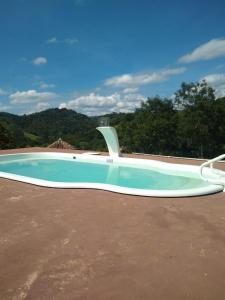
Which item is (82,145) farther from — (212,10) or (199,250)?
(199,250)

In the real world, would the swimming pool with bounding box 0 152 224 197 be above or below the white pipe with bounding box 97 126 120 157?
below

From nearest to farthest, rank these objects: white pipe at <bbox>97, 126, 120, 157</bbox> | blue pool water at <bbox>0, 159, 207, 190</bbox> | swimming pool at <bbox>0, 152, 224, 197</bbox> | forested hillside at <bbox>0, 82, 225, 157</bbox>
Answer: swimming pool at <bbox>0, 152, 224, 197</bbox> → blue pool water at <bbox>0, 159, 207, 190</bbox> → white pipe at <bbox>97, 126, 120, 157</bbox> → forested hillside at <bbox>0, 82, 225, 157</bbox>

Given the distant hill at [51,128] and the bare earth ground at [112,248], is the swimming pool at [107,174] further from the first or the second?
the distant hill at [51,128]

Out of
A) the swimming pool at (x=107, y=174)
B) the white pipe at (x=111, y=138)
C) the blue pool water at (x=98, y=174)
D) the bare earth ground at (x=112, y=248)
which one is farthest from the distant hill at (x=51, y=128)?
the bare earth ground at (x=112, y=248)

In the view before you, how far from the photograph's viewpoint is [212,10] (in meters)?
10.6

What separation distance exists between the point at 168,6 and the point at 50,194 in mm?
8841

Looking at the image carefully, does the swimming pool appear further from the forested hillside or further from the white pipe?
the forested hillside

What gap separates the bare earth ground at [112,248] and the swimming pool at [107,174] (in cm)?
64

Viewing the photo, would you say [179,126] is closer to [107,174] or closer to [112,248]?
[107,174]

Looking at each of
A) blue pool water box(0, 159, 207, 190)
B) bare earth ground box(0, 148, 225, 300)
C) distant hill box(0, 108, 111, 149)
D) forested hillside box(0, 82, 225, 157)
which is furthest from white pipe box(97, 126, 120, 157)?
distant hill box(0, 108, 111, 149)

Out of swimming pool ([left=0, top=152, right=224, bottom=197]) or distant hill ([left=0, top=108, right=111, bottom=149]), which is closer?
swimming pool ([left=0, top=152, right=224, bottom=197])

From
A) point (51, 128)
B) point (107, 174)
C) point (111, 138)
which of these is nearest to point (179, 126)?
point (111, 138)

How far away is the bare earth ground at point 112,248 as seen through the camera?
228 centimetres

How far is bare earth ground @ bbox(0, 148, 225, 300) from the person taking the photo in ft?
7.47
